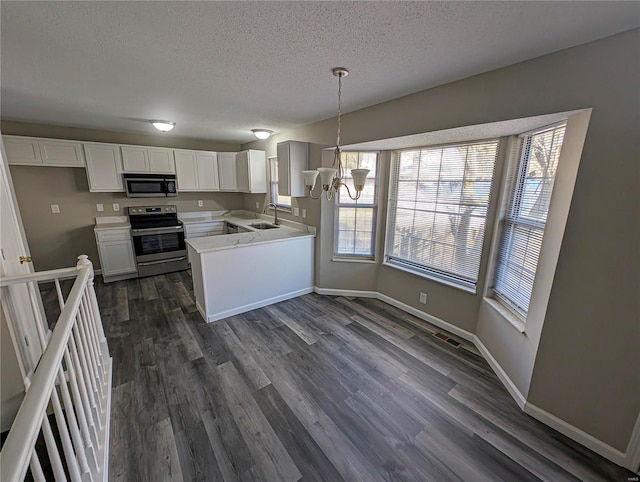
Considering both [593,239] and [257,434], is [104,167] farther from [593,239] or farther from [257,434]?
[593,239]

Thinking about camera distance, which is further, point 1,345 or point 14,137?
point 14,137

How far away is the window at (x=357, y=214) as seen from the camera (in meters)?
3.49

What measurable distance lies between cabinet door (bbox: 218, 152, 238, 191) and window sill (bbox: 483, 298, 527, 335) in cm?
473

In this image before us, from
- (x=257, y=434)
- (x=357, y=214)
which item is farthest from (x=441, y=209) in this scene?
(x=257, y=434)

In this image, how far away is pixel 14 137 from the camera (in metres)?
3.48

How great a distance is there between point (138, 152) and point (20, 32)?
316 centimetres

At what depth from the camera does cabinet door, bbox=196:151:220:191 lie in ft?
16.4

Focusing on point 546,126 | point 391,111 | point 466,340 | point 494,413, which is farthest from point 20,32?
point 466,340

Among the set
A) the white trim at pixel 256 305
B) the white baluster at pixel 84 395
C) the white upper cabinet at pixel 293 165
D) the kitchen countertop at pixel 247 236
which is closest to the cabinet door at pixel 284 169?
the white upper cabinet at pixel 293 165

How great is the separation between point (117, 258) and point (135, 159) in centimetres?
166

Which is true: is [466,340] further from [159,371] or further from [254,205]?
[254,205]

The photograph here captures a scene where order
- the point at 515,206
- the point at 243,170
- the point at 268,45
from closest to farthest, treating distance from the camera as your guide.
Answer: the point at 268,45 < the point at 515,206 < the point at 243,170

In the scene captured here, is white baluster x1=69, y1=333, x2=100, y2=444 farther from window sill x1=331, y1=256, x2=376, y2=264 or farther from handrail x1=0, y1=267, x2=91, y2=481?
window sill x1=331, y1=256, x2=376, y2=264

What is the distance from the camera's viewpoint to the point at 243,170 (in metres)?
4.96
